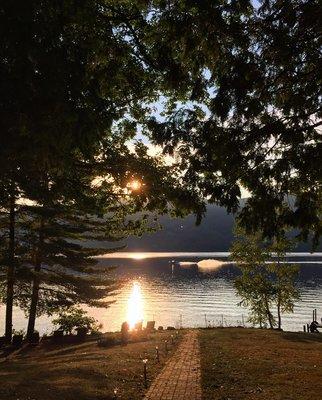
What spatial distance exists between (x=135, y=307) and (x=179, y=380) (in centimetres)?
7989

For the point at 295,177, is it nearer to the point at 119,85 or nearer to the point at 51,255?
the point at 119,85

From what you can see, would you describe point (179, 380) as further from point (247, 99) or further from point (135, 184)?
point (247, 99)

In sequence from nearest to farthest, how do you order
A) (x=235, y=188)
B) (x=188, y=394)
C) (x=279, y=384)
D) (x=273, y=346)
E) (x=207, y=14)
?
(x=207, y=14) → (x=235, y=188) → (x=188, y=394) → (x=279, y=384) → (x=273, y=346)

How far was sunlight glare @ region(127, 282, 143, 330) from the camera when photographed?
81.3 metres

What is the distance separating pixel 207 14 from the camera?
9.03 m

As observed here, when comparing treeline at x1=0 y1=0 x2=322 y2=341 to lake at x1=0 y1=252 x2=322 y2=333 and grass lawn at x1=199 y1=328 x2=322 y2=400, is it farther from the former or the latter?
lake at x1=0 y1=252 x2=322 y2=333

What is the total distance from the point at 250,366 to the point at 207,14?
14.9 meters

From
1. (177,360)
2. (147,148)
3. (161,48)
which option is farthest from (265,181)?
(177,360)

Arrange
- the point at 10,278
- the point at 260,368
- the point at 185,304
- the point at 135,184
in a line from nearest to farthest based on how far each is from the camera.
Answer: the point at 135,184 < the point at 260,368 < the point at 10,278 < the point at 185,304

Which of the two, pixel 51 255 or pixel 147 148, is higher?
pixel 147 148

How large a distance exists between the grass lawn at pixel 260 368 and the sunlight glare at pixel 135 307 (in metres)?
43.4

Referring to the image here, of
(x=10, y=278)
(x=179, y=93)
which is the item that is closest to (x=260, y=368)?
(x=179, y=93)

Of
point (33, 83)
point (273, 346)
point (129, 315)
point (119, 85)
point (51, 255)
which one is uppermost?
point (119, 85)

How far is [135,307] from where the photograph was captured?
94625 mm
